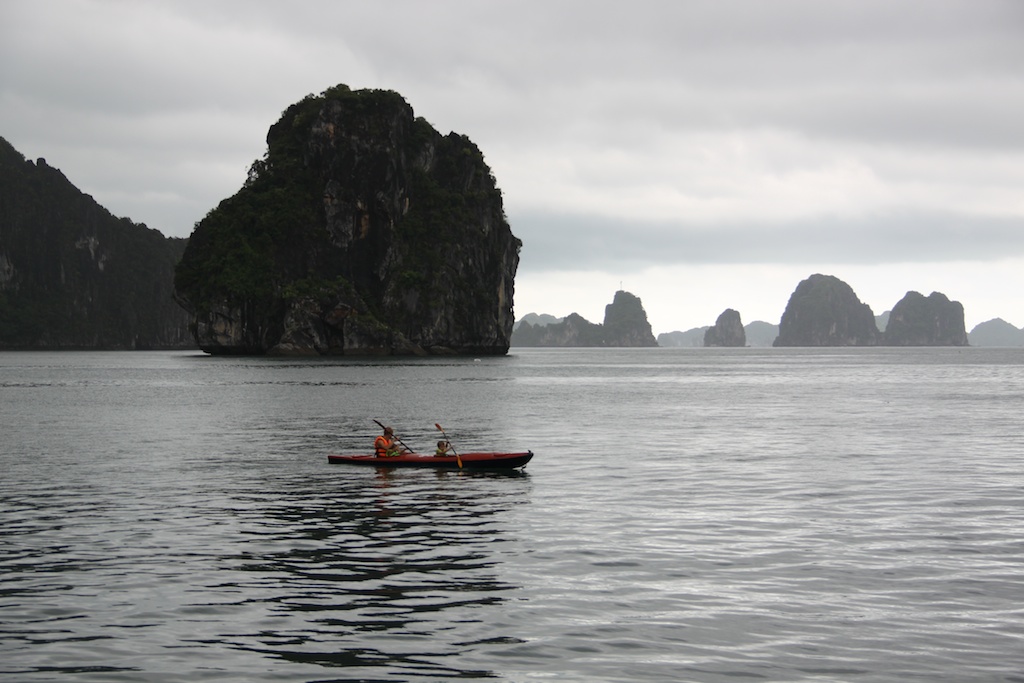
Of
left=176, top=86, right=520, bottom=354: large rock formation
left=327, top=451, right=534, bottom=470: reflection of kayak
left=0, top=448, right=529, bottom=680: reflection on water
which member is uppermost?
left=176, top=86, right=520, bottom=354: large rock formation

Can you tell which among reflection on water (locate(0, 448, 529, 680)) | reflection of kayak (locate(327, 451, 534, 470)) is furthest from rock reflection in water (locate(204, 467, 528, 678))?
reflection of kayak (locate(327, 451, 534, 470))

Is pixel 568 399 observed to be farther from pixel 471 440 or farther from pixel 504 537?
pixel 504 537

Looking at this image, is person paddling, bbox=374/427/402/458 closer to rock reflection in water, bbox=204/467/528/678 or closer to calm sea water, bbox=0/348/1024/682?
calm sea water, bbox=0/348/1024/682

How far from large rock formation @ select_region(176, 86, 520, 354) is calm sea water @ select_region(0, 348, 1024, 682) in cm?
13094

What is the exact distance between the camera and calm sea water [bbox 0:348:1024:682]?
12367 millimetres

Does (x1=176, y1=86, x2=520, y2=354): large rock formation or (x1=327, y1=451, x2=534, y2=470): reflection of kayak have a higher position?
(x1=176, y1=86, x2=520, y2=354): large rock formation

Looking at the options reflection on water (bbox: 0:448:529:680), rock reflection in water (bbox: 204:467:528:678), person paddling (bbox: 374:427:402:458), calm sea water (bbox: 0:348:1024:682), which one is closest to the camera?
calm sea water (bbox: 0:348:1024:682)

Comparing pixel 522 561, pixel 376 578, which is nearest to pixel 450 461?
pixel 522 561

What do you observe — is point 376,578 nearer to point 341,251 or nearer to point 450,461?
point 450,461

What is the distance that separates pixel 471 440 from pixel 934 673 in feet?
96.9

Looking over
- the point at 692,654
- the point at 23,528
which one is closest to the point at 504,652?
the point at 692,654

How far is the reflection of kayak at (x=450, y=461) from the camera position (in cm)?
2934

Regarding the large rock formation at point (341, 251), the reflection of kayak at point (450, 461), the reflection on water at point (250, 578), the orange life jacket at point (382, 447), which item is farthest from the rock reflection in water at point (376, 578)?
the large rock formation at point (341, 251)

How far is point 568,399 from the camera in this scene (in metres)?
67.9
